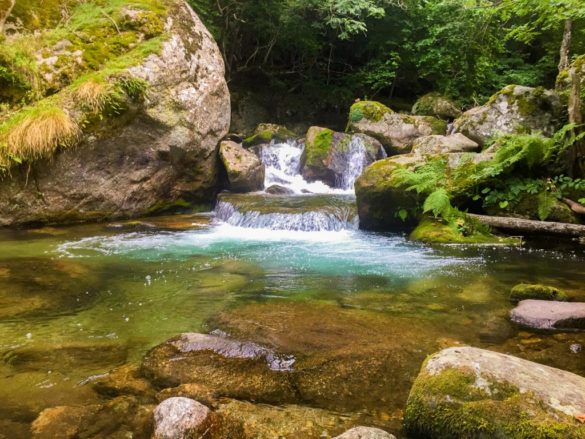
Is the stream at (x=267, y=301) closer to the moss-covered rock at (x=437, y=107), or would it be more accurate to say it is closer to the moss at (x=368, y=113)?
the moss at (x=368, y=113)

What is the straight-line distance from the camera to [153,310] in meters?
4.52

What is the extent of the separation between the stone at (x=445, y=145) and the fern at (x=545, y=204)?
3.17 metres

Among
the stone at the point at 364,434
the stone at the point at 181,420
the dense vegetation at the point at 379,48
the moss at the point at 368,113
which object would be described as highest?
the dense vegetation at the point at 379,48

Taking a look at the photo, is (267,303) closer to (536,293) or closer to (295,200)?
(536,293)

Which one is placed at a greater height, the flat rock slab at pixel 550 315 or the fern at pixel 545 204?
the fern at pixel 545 204

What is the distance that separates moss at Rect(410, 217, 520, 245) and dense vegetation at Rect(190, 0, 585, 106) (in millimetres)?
8428

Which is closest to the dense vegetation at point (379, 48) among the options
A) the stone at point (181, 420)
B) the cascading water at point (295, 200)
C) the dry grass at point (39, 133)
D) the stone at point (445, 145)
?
the cascading water at point (295, 200)

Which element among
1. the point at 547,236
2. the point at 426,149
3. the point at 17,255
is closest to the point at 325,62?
the point at 426,149

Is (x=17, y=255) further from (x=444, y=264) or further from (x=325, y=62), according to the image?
(x=325, y=62)

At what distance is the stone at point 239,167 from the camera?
11.2 m

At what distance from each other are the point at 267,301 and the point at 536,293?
2844mm

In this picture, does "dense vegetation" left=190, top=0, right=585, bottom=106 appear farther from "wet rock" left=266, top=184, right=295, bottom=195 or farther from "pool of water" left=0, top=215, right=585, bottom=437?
"pool of water" left=0, top=215, right=585, bottom=437

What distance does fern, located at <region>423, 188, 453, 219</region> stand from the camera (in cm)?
751

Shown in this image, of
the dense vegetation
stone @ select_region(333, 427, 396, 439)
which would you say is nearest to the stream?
stone @ select_region(333, 427, 396, 439)
